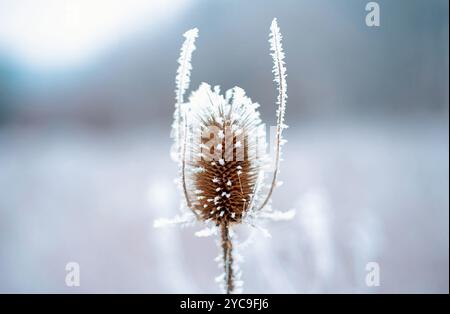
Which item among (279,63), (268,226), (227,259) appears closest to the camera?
(279,63)

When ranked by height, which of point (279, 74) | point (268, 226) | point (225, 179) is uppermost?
point (279, 74)

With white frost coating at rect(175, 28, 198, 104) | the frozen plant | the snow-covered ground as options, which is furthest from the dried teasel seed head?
the snow-covered ground

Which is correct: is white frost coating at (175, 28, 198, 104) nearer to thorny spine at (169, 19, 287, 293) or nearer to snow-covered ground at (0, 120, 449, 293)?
thorny spine at (169, 19, 287, 293)

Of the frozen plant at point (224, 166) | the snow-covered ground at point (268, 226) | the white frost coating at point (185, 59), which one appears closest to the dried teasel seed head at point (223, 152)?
Result: the frozen plant at point (224, 166)

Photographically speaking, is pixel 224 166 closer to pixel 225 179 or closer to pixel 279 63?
pixel 225 179

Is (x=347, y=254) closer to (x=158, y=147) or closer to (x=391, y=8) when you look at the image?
(x=391, y=8)

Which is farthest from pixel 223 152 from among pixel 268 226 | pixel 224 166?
pixel 268 226

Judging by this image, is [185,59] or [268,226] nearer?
[185,59]
